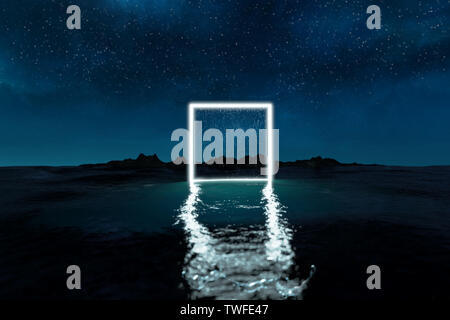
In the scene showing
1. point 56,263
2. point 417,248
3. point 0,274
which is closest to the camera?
point 0,274

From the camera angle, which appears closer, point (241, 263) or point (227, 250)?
point (241, 263)

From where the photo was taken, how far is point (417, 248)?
433cm

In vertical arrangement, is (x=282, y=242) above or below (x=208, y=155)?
below

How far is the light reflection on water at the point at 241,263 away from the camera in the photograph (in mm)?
2922

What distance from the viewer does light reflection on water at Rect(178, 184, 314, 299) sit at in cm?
292

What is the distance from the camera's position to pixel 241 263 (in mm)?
3623

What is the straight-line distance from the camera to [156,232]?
5172 mm
